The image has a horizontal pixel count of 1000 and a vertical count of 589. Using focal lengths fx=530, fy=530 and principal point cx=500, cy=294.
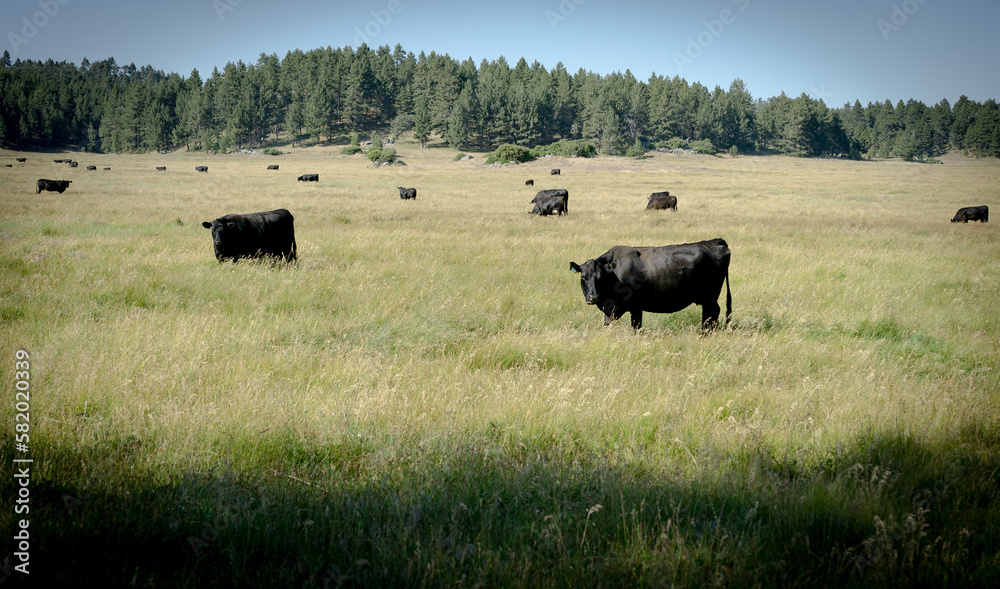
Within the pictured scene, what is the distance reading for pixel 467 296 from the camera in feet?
32.6

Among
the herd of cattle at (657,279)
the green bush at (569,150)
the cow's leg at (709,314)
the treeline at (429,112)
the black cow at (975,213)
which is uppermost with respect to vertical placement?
the treeline at (429,112)

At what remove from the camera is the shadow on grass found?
2.71 meters

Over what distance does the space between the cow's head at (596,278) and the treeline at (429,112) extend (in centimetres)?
10022

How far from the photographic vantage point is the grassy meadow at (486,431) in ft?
9.29

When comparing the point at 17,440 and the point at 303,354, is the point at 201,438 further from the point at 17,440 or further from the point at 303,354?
the point at 303,354

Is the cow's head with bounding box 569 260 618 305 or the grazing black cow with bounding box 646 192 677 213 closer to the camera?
the cow's head with bounding box 569 260 618 305

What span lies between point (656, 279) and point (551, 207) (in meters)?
17.5

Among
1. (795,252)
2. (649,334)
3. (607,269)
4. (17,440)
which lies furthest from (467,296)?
(795,252)

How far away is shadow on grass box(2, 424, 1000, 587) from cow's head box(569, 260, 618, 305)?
4451 millimetres

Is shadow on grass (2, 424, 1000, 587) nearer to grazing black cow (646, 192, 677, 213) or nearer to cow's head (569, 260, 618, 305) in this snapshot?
cow's head (569, 260, 618, 305)

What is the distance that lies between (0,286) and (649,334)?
10539 millimetres

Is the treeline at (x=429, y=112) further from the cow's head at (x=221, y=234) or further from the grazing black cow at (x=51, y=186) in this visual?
the cow's head at (x=221, y=234)

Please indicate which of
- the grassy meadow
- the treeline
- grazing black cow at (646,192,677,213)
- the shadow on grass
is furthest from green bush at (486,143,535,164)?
the shadow on grass

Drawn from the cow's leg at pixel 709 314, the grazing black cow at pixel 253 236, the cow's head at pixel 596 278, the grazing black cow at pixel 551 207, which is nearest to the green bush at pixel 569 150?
Result: the grazing black cow at pixel 551 207
